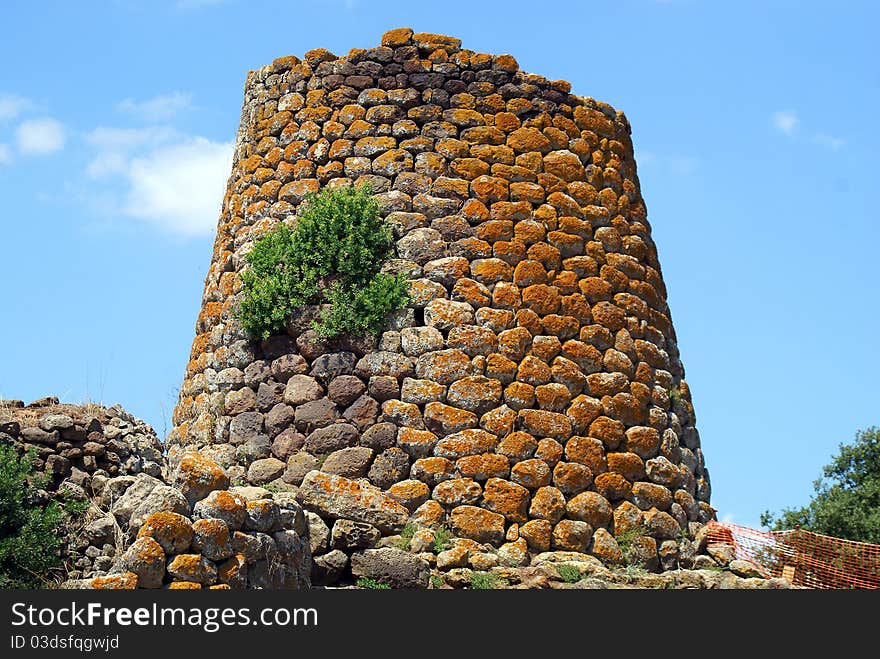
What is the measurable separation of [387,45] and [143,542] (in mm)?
6546

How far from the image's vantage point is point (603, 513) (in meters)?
9.98

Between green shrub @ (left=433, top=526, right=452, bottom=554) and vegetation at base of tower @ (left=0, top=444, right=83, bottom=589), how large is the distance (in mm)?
3386

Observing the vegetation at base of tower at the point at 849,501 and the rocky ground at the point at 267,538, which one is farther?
the vegetation at base of tower at the point at 849,501

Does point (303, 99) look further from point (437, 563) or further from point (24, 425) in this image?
point (437, 563)

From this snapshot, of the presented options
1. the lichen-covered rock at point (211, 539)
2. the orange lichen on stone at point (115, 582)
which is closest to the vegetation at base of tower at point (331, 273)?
the lichen-covered rock at point (211, 539)

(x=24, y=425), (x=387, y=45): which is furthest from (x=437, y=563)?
(x=387, y=45)

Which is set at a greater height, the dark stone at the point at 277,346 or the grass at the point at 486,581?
the dark stone at the point at 277,346

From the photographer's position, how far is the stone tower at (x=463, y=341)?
32.1 ft

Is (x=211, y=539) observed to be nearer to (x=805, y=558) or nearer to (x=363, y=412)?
(x=363, y=412)

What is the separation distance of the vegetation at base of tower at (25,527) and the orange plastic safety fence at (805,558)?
620cm

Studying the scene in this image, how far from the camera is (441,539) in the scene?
9.34 meters

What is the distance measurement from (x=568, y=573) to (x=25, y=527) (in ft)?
15.7

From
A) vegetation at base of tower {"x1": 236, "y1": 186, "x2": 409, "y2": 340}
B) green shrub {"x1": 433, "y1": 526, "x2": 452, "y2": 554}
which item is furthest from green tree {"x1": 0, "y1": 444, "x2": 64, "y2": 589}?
green shrub {"x1": 433, "y1": 526, "x2": 452, "y2": 554}

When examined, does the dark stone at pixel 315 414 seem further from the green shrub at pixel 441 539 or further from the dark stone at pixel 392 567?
the dark stone at pixel 392 567
